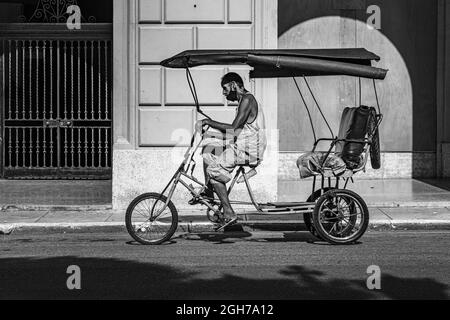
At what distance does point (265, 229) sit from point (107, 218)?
2330 millimetres

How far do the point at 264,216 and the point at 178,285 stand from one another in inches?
202

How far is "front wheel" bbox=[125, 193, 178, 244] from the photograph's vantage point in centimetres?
1105

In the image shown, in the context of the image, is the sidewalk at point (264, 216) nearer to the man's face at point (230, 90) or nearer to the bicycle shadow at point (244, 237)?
the bicycle shadow at point (244, 237)

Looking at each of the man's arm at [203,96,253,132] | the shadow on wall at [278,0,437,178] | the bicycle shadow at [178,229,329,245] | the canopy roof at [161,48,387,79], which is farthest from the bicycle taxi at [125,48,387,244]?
the shadow on wall at [278,0,437,178]

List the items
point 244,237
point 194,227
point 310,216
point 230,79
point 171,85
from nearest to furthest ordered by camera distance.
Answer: point 230,79 → point 310,216 → point 244,237 → point 194,227 → point 171,85

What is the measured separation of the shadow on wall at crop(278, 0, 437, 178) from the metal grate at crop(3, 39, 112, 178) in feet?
11.6

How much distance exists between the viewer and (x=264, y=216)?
44.3 ft

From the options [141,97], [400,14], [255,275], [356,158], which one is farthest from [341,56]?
[400,14]

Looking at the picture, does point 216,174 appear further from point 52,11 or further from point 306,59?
point 52,11

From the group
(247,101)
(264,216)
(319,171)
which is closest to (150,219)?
(247,101)

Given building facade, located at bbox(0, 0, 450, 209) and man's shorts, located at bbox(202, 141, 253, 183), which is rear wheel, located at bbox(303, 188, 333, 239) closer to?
man's shorts, located at bbox(202, 141, 253, 183)

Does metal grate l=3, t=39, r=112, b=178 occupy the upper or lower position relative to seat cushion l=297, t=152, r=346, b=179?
upper

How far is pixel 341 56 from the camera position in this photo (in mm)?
11148
